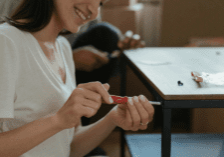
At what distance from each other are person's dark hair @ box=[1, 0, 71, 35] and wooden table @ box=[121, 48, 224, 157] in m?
0.32

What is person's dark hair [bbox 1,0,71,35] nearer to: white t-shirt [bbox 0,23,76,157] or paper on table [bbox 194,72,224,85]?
white t-shirt [bbox 0,23,76,157]

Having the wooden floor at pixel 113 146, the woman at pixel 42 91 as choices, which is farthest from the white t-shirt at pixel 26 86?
the wooden floor at pixel 113 146

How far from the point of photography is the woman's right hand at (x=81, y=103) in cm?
51

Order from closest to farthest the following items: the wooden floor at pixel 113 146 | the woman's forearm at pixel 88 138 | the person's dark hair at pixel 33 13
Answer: the person's dark hair at pixel 33 13
the woman's forearm at pixel 88 138
the wooden floor at pixel 113 146

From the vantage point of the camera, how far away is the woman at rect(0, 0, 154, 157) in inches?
21.2

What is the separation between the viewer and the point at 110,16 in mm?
2049

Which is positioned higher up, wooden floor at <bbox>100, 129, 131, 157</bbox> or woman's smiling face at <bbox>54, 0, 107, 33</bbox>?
woman's smiling face at <bbox>54, 0, 107, 33</bbox>

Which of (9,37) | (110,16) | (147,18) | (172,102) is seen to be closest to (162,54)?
(172,102)

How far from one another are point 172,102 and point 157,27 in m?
1.81

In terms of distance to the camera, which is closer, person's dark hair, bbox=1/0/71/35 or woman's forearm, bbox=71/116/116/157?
person's dark hair, bbox=1/0/71/35

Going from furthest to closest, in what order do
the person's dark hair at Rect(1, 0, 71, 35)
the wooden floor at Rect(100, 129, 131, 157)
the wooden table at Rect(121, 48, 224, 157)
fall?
the wooden floor at Rect(100, 129, 131, 157) < the person's dark hair at Rect(1, 0, 71, 35) < the wooden table at Rect(121, 48, 224, 157)

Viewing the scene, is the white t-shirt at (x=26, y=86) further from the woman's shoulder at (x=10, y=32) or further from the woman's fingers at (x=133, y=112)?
the woman's fingers at (x=133, y=112)

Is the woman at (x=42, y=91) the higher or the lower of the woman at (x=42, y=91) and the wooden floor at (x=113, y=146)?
the higher

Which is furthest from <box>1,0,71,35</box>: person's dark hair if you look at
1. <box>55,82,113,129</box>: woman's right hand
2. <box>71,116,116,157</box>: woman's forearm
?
<box>71,116,116,157</box>: woman's forearm
